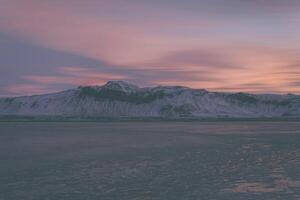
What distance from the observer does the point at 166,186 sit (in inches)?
866

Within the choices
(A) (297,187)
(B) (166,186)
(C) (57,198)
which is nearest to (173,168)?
(B) (166,186)

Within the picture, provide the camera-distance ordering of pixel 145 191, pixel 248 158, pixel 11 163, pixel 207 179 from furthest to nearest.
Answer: pixel 248 158
pixel 11 163
pixel 207 179
pixel 145 191

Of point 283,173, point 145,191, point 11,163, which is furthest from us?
point 11,163

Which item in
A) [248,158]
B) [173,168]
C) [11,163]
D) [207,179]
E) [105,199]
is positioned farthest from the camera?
[248,158]

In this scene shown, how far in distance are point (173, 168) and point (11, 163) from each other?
32.8ft

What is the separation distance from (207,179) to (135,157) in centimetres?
1139

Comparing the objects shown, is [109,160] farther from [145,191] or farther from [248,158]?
[145,191]

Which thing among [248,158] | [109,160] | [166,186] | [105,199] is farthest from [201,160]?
[105,199]

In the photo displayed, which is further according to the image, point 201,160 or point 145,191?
point 201,160

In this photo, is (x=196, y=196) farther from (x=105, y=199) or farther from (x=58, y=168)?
(x=58, y=168)

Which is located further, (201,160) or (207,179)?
(201,160)

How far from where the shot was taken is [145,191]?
2077cm

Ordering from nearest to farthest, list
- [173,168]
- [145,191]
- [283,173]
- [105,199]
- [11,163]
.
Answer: [105,199]
[145,191]
[283,173]
[173,168]
[11,163]

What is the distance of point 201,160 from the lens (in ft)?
107
